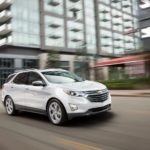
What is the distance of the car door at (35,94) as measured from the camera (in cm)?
1044

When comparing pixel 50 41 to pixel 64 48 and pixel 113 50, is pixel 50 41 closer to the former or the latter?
pixel 64 48

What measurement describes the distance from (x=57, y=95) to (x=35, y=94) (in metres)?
1.25

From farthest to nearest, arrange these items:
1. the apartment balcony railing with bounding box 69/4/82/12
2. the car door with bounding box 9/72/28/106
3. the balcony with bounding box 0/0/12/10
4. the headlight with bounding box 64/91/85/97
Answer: the apartment balcony railing with bounding box 69/4/82/12, the balcony with bounding box 0/0/12/10, the car door with bounding box 9/72/28/106, the headlight with bounding box 64/91/85/97

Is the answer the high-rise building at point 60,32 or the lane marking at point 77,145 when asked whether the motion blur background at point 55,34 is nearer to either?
the high-rise building at point 60,32

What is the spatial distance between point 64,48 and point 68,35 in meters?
3.44

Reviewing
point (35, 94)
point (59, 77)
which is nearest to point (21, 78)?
point (35, 94)

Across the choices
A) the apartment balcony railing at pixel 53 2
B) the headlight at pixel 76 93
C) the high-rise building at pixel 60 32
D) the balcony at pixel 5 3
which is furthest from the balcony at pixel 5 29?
the headlight at pixel 76 93

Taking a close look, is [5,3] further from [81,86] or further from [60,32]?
[81,86]

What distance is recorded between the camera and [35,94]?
10.8 metres

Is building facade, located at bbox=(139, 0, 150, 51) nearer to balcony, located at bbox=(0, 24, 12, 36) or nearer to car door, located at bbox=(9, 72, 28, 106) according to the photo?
car door, located at bbox=(9, 72, 28, 106)

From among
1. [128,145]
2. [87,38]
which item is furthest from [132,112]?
[87,38]

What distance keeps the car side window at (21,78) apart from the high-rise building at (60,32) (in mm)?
28716

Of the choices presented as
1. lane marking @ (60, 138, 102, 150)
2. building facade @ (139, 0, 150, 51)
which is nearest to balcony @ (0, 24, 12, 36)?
building facade @ (139, 0, 150, 51)

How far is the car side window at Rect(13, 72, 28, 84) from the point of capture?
465 inches
